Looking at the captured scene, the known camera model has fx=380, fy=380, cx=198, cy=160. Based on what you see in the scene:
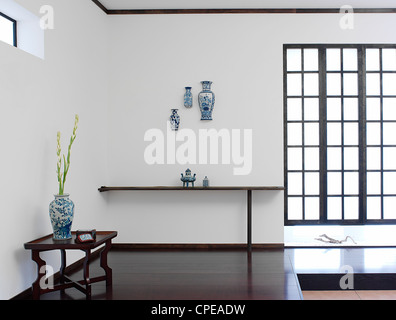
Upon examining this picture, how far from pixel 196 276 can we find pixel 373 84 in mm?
3534

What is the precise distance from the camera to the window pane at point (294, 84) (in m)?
5.18

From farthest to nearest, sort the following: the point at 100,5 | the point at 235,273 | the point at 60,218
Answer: the point at 100,5 < the point at 235,273 < the point at 60,218

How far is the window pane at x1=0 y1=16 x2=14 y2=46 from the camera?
3.31 metres

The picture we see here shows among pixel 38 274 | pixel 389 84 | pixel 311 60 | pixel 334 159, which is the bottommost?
pixel 38 274

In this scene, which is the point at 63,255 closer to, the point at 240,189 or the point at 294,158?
the point at 240,189

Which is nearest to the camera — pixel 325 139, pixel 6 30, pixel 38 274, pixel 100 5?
pixel 38 274

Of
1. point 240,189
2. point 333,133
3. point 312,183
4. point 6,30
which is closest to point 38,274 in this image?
point 6,30

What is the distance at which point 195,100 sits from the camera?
16.7ft

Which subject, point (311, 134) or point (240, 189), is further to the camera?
point (311, 134)

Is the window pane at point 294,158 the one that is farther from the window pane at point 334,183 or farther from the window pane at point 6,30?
the window pane at point 6,30

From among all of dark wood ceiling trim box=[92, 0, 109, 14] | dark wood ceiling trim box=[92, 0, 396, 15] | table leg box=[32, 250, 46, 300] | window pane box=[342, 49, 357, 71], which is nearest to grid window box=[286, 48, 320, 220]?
window pane box=[342, 49, 357, 71]

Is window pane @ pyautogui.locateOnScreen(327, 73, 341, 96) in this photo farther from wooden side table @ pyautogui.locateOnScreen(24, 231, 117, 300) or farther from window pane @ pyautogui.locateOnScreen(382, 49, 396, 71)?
wooden side table @ pyautogui.locateOnScreen(24, 231, 117, 300)

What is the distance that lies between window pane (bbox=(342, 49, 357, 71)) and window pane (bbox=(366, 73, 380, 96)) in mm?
244
